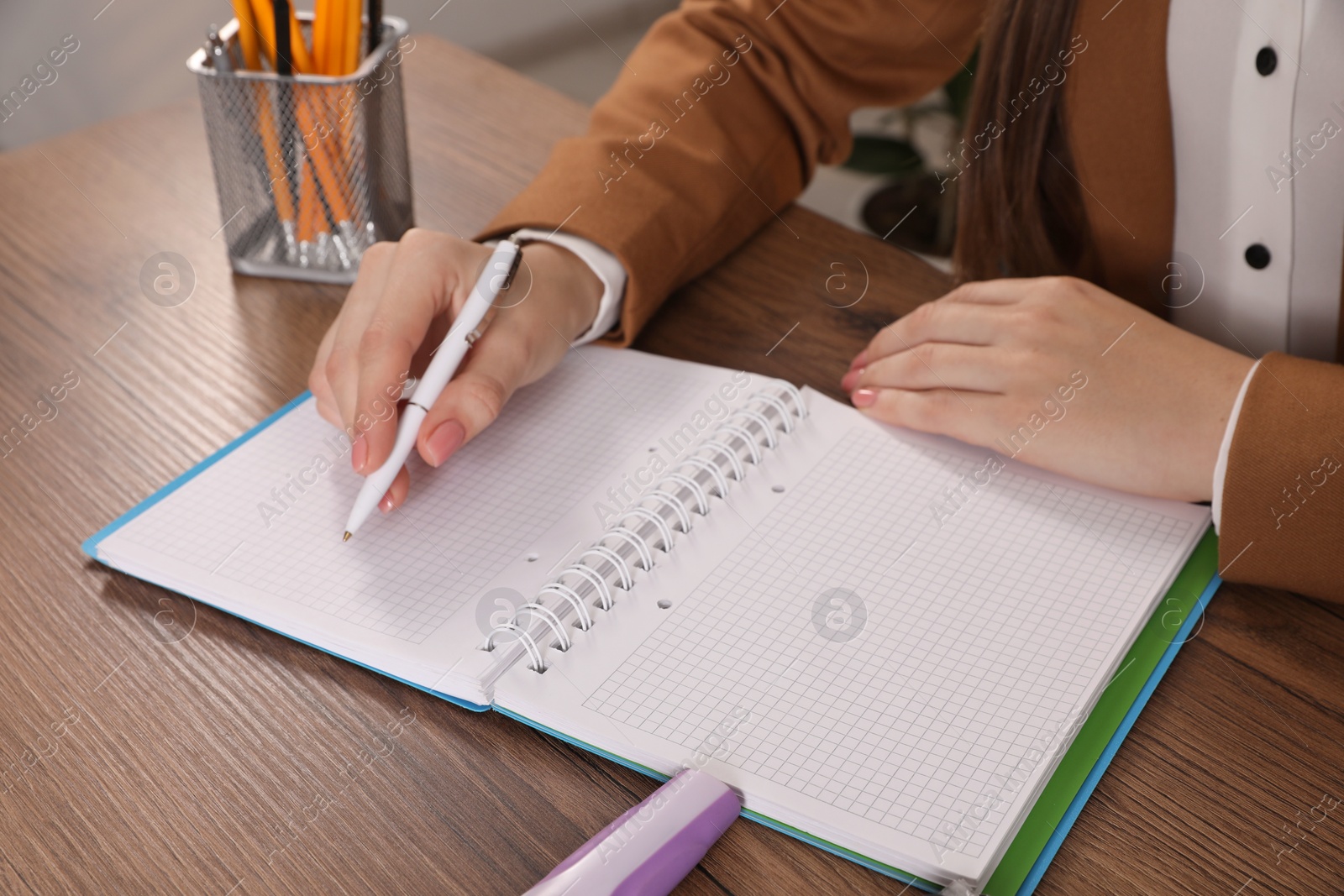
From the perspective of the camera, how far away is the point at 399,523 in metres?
0.68

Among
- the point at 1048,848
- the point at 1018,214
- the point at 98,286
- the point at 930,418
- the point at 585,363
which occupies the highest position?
the point at 1018,214

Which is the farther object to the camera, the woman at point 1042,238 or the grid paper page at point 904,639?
the woman at point 1042,238

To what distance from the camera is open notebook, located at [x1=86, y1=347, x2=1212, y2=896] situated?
1.71 ft

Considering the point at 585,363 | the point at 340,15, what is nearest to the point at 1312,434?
the point at 585,363

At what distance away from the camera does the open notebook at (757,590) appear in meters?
0.52

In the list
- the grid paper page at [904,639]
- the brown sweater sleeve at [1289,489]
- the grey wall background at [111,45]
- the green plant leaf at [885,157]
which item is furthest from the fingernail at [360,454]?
the green plant leaf at [885,157]

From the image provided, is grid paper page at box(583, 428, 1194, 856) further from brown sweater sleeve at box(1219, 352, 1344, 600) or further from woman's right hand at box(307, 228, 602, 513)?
woman's right hand at box(307, 228, 602, 513)

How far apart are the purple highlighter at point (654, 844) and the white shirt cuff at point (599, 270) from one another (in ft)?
1.41

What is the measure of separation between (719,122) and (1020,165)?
0.27 metres

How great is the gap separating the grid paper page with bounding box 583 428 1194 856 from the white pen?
203 millimetres

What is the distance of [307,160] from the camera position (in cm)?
89

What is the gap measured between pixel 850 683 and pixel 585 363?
38cm

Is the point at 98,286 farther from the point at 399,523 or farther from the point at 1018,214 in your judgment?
the point at 1018,214

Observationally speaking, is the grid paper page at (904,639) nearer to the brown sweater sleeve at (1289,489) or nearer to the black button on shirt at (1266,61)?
the brown sweater sleeve at (1289,489)
